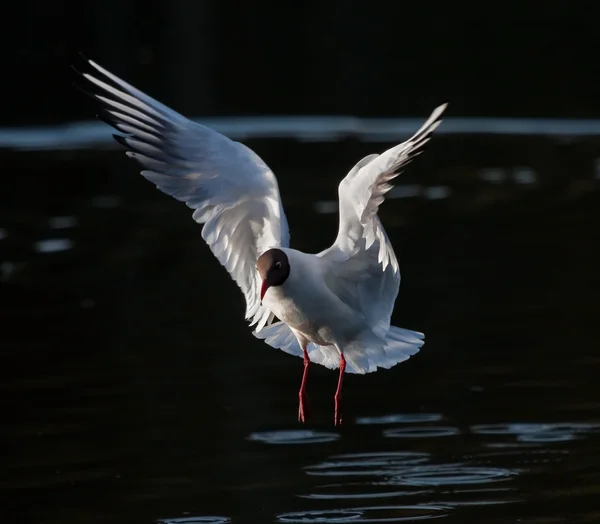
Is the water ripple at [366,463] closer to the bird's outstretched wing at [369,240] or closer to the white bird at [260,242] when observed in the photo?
the white bird at [260,242]

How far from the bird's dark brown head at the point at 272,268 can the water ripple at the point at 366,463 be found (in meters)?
1.40

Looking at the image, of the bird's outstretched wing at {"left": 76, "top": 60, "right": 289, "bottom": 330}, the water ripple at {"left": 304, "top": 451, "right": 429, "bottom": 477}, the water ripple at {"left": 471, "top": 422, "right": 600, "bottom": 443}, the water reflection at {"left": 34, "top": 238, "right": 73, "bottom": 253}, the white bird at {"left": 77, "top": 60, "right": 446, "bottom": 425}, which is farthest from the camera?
the water reflection at {"left": 34, "top": 238, "right": 73, "bottom": 253}

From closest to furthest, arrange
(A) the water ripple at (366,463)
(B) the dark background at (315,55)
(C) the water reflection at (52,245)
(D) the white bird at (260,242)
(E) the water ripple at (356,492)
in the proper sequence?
(D) the white bird at (260,242) → (E) the water ripple at (356,492) → (A) the water ripple at (366,463) → (C) the water reflection at (52,245) → (B) the dark background at (315,55)

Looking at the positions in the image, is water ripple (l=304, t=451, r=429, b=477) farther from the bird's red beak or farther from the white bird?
the bird's red beak

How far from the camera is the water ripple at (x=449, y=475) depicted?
27.0ft

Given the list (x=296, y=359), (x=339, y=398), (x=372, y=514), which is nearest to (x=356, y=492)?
(x=372, y=514)

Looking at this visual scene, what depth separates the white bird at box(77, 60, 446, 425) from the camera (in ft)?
26.0

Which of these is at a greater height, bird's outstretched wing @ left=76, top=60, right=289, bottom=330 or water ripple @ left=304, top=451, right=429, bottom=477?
bird's outstretched wing @ left=76, top=60, right=289, bottom=330

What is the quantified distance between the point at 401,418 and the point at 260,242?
1.86 m

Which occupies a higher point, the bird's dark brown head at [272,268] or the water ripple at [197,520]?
the bird's dark brown head at [272,268]

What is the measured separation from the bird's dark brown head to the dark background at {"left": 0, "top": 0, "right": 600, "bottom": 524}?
48.9 inches

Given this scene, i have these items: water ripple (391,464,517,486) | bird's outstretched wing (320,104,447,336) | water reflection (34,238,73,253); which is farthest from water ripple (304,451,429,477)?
water reflection (34,238,73,253)

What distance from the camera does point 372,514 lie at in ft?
25.4

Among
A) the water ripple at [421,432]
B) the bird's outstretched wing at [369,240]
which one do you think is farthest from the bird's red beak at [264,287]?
the water ripple at [421,432]
